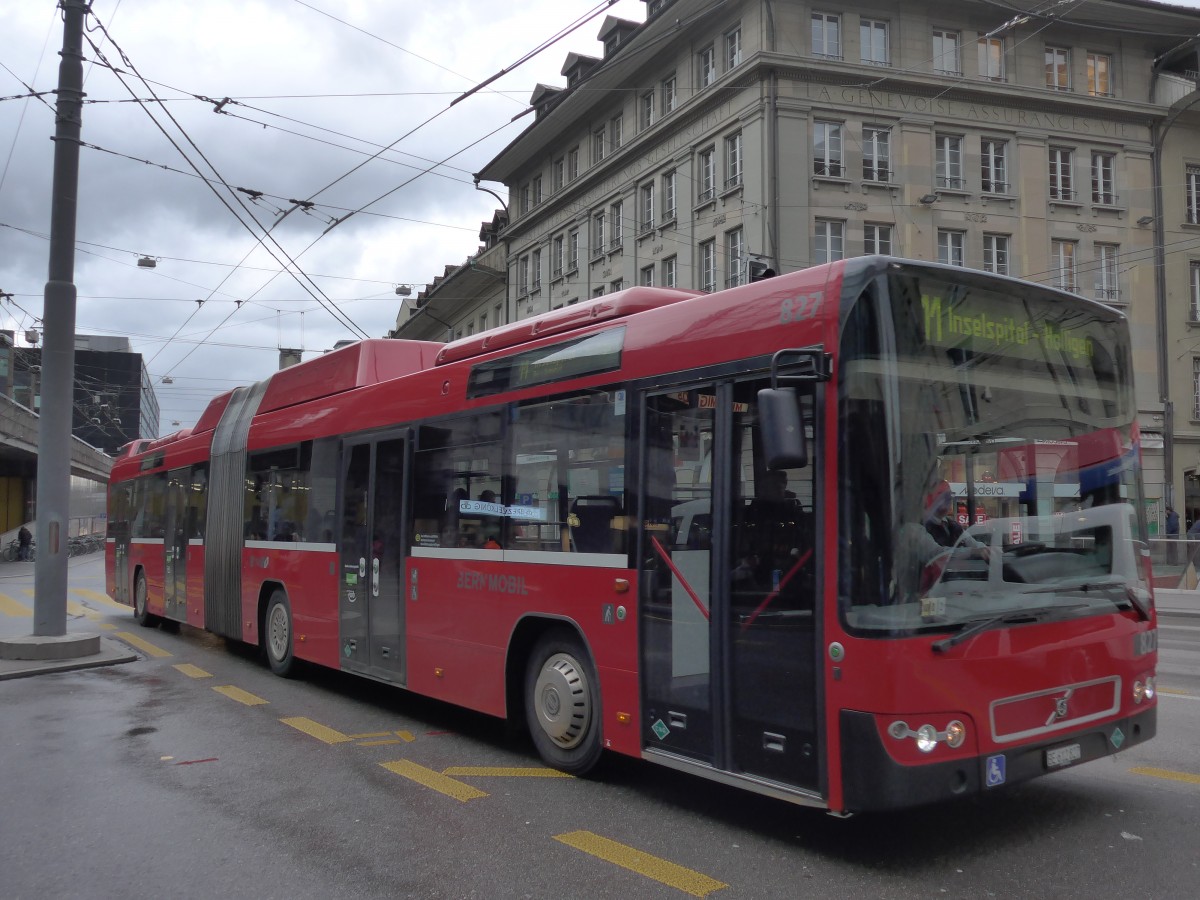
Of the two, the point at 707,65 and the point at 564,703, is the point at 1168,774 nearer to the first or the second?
the point at 564,703

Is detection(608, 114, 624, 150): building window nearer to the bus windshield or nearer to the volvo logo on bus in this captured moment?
the bus windshield

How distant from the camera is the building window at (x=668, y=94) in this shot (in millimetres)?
33031

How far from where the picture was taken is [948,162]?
30.7 metres

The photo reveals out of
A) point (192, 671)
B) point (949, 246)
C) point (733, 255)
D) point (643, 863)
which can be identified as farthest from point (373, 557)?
point (949, 246)

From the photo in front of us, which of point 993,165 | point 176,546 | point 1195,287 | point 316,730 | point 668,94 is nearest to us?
point 316,730

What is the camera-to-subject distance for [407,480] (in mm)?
8734

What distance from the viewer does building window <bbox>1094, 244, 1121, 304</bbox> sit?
3234 cm

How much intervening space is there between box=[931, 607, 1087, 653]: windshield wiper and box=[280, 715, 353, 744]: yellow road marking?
192 inches

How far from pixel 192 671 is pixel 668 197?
24.9 metres

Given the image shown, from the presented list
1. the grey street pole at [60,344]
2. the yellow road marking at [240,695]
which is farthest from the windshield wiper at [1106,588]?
the grey street pole at [60,344]

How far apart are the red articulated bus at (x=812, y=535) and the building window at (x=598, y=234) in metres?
30.6

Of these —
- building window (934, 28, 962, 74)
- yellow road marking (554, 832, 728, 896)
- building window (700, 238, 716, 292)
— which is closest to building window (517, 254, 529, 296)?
building window (700, 238, 716, 292)

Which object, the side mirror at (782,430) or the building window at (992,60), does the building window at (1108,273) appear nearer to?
the building window at (992,60)

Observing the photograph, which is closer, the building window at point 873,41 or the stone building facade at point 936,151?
the stone building facade at point 936,151
